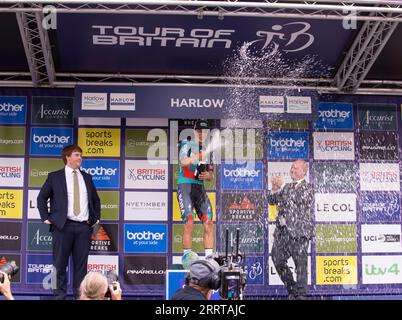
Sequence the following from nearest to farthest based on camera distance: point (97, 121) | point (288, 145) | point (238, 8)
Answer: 1. point (238, 8)
2. point (97, 121)
3. point (288, 145)

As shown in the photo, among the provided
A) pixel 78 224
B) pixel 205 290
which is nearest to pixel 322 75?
pixel 78 224

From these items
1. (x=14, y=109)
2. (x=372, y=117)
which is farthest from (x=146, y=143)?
(x=372, y=117)

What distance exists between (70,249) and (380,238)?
3488 millimetres

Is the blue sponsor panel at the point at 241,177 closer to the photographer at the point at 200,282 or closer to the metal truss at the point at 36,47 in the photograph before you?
the metal truss at the point at 36,47

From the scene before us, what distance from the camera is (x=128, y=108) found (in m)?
5.81

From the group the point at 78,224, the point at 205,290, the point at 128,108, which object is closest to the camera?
the point at 205,290

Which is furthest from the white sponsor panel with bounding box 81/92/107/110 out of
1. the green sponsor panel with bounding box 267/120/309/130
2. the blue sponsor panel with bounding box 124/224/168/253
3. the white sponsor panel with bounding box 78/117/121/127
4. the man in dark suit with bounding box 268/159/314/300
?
the man in dark suit with bounding box 268/159/314/300

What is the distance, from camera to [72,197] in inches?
207

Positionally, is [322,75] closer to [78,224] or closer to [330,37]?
[330,37]

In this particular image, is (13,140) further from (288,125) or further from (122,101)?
(288,125)

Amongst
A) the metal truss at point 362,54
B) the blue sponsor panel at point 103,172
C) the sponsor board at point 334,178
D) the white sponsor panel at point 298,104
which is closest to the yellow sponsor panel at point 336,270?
the sponsor board at point 334,178

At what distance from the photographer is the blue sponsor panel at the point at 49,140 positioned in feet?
19.7

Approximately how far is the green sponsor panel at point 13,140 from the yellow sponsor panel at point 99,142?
2.14 ft

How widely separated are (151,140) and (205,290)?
380 centimetres
